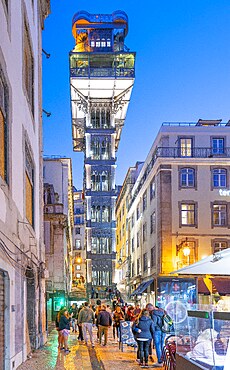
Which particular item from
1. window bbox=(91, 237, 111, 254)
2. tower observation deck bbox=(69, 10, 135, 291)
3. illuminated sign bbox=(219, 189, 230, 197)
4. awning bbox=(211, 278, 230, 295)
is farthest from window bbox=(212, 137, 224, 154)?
window bbox=(91, 237, 111, 254)

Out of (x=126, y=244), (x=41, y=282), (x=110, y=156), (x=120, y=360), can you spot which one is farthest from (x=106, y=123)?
(x=120, y=360)

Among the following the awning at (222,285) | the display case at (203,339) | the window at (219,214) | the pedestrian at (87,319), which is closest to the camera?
the display case at (203,339)

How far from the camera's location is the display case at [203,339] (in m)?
8.53

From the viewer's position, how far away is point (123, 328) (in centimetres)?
2197

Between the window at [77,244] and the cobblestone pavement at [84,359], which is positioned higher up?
the window at [77,244]

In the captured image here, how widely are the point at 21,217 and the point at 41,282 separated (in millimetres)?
8314

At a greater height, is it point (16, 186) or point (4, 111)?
point (4, 111)

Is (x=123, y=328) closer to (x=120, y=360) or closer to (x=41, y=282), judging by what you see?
(x=120, y=360)

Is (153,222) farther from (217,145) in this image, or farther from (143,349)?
(143,349)

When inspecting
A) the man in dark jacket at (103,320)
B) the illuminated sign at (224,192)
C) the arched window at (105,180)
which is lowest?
the man in dark jacket at (103,320)

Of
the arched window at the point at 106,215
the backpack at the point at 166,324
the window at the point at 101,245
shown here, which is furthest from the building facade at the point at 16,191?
the arched window at the point at 106,215

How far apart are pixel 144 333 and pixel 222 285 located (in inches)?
380

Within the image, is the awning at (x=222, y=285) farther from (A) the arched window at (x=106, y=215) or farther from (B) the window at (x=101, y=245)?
(A) the arched window at (x=106, y=215)

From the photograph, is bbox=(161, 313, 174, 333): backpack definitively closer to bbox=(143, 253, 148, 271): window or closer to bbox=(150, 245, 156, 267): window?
bbox=(150, 245, 156, 267): window
